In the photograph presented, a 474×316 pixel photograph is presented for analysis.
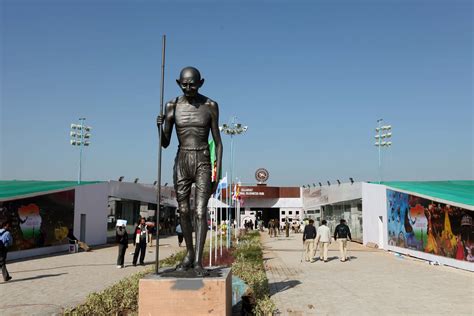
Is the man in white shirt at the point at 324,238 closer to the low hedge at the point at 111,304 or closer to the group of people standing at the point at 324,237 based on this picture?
the group of people standing at the point at 324,237

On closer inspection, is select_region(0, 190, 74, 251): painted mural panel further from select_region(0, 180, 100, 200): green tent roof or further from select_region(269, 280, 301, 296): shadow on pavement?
select_region(269, 280, 301, 296): shadow on pavement

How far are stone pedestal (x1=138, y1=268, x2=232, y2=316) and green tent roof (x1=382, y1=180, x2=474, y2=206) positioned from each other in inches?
443

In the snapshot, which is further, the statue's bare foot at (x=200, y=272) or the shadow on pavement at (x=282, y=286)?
the shadow on pavement at (x=282, y=286)

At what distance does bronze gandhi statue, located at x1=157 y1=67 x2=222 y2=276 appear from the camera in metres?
6.52

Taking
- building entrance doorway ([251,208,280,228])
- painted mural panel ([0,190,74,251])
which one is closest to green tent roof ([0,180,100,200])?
painted mural panel ([0,190,74,251])

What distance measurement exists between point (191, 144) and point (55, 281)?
27.0 feet

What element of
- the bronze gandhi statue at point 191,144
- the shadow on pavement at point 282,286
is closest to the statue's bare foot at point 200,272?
the bronze gandhi statue at point 191,144

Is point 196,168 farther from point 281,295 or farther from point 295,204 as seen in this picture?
point 295,204

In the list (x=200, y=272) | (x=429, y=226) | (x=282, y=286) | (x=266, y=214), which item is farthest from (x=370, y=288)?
(x=266, y=214)

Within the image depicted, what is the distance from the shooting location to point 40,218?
Answer: 65.6 feet

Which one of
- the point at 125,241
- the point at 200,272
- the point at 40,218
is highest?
the point at 40,218

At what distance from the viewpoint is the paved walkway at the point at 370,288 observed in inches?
330

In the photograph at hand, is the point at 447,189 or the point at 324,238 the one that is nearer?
the point at 324,238

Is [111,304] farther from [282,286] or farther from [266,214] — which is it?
[266,214]
